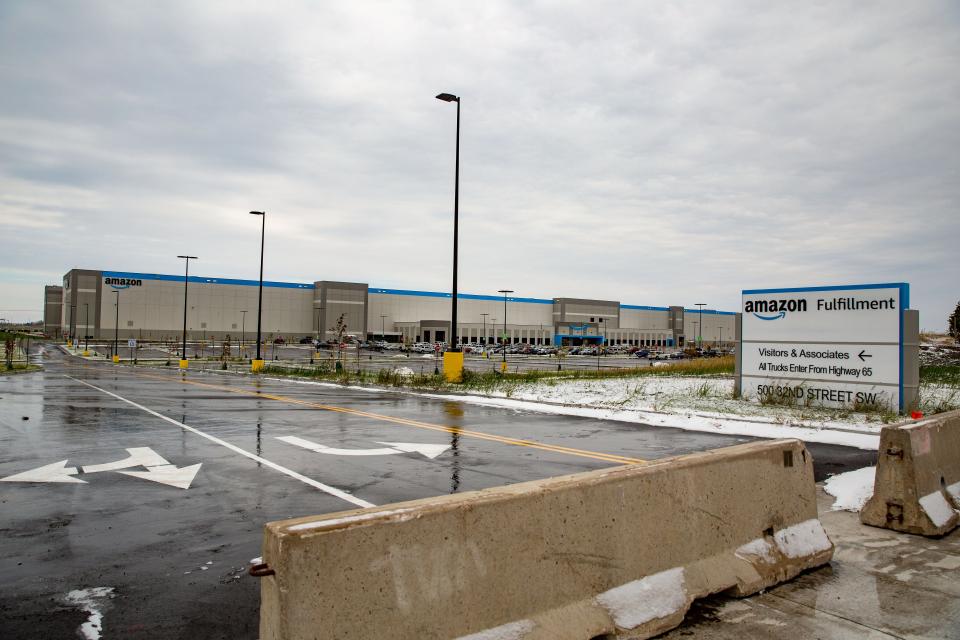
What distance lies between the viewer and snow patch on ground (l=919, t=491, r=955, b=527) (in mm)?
6094

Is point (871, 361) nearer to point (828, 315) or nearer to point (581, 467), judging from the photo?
point (828, 315)

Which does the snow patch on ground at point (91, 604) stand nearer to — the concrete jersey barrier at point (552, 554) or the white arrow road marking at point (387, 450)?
the concrete jersey barrier at point (552, 554)

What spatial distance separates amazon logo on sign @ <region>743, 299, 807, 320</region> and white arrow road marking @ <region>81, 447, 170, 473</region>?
51.7 ft

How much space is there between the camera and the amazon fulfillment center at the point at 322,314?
127000 millimetres

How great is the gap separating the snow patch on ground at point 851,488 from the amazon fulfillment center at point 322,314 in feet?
337

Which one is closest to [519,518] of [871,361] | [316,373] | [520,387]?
[871,361]

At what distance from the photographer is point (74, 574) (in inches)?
197

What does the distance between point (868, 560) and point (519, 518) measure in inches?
139

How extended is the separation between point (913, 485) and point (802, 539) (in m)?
1.65

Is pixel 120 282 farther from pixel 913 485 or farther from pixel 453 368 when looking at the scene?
pixel 913 485

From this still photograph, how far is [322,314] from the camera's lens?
14175 cm

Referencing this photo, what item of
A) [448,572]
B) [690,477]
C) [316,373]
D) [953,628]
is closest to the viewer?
[448,572]

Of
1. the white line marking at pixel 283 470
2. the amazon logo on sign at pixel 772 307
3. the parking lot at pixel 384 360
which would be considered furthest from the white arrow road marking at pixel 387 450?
the parking lot at pixel 384 360

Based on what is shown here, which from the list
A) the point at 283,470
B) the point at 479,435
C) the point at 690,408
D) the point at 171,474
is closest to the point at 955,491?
the point at 479,435
